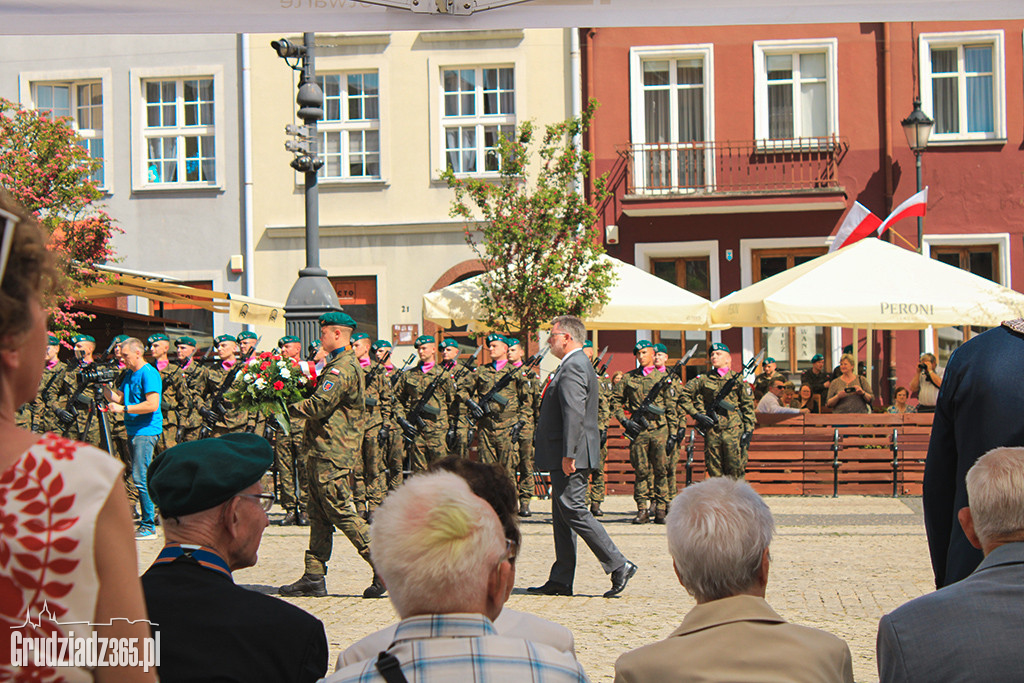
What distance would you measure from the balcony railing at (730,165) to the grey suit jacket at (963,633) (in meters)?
18.7

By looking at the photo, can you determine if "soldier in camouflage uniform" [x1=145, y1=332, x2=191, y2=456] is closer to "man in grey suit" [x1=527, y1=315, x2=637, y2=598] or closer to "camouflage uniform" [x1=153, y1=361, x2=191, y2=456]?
"camouflage uniform" [x1=153, y1=361, x2=191, y2=456]

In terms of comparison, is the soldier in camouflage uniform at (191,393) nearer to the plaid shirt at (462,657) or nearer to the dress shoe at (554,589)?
the dress shoe at (554,589)

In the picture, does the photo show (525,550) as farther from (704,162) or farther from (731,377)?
(704,162)

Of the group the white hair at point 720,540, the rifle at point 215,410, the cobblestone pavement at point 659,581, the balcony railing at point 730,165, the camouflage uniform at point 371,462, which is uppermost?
the balcony railing at point 730,165

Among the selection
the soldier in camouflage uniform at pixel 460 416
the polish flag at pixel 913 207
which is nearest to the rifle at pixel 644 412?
the soldier in camouflage uniform at pixel 460 416

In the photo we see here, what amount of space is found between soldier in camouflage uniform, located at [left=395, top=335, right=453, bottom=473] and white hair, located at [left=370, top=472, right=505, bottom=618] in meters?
11.6

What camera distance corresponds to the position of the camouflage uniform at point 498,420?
1376 centimetres

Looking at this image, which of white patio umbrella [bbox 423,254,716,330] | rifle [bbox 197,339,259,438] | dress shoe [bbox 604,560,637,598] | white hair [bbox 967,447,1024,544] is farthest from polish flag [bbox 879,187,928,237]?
white hair [bbox 967,447,1024,544]

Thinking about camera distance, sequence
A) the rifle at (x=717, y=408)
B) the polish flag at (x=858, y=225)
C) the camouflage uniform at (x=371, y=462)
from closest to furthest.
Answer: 1. the camouflage uniform at (x=371, y=462)
2. the rifle at (x=717, y=408)
3. the polish flag at (x=858, y=225)

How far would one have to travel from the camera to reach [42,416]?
14.2 meters

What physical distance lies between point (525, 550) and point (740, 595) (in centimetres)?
748

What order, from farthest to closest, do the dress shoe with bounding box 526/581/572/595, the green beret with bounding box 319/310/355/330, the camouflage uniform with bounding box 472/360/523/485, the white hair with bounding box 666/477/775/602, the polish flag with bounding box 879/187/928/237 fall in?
the polish flag with bounding box 879/187/928/237
the camouflage uniform with bounding box 472/360/523/485
the green beret with bounding box 319/310/355/330
the dress shoe with bounding box 526/581/572/595
the white hair with bounding box 666/477/775/602

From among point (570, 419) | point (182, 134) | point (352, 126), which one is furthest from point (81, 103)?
point (570, 419)

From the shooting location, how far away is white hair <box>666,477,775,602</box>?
2.78 m
